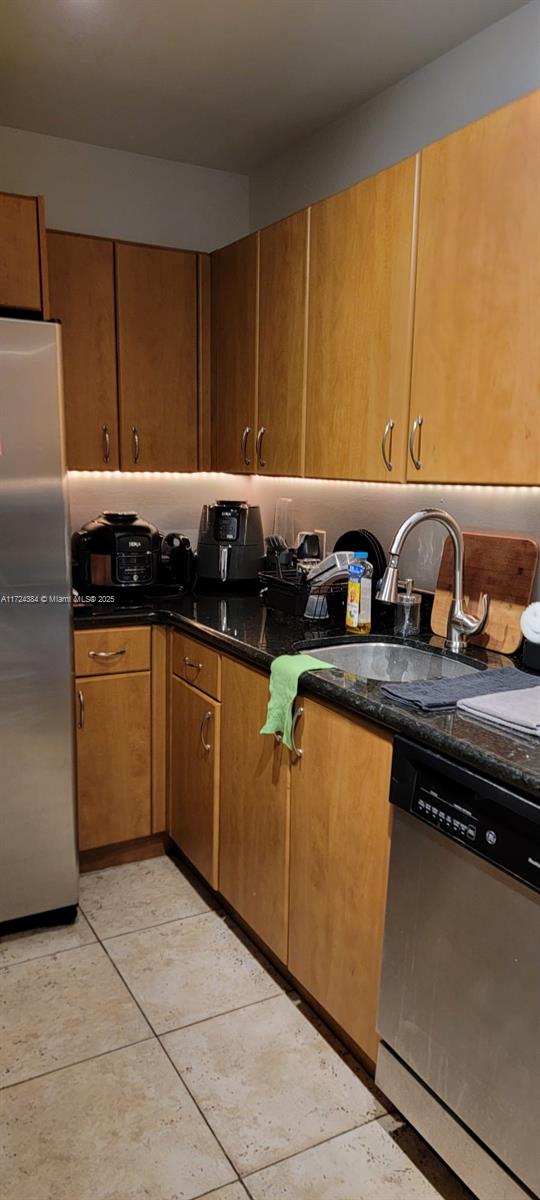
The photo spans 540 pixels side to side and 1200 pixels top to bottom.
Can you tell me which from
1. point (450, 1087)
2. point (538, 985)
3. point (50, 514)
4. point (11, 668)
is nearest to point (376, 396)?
point (50, 514)

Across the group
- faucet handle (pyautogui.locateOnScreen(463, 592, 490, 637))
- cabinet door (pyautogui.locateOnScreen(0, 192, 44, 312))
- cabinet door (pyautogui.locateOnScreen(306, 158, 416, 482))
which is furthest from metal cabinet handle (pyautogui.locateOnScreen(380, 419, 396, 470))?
cabinet door (pyautogui.locateOnScreen(0, 192, 44, 312))

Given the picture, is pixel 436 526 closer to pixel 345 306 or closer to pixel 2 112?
pixel 345 306

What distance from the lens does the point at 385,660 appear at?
2.24m

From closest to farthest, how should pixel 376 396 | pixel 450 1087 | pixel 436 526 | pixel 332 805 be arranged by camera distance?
pixel 450 1087 → pixel 332 805 → pixel 376 396 → pixel 436 526

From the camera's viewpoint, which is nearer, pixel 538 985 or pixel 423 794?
pixel 538 985

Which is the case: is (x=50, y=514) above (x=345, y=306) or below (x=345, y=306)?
below

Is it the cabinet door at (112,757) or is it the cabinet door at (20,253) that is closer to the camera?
the cabinet door at (20,253)

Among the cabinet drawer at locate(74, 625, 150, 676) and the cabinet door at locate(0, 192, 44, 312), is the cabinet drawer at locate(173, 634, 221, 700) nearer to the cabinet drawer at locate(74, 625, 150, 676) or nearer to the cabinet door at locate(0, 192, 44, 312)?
the cabinet drawer at locate(74, 625, 150, 676)

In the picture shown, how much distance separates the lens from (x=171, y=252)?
2.90m

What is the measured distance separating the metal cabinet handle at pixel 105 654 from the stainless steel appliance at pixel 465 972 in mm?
1286

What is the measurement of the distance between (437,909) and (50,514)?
4.51 feet

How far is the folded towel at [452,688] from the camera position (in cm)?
160

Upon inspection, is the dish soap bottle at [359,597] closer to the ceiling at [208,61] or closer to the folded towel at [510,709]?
the folded towel at [510,709]

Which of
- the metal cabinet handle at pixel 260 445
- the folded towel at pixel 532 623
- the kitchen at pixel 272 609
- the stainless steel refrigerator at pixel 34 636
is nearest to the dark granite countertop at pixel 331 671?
the kitchen at pixel 272 609
